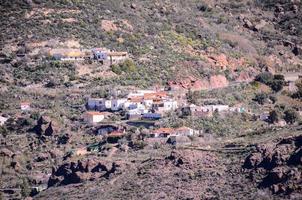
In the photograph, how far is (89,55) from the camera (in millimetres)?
84375

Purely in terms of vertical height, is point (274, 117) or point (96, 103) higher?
point (96, 103)

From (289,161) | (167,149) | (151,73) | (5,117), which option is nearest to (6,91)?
(5,117)

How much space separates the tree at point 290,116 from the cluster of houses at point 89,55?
12.6 m

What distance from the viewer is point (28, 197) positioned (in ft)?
217

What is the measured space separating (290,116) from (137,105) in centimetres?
854

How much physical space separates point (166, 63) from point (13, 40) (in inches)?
390

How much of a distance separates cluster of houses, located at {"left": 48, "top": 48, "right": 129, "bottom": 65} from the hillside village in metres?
0.09

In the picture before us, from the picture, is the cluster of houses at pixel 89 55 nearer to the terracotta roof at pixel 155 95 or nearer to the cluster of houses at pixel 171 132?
the terracotta roof at pixel 155 95

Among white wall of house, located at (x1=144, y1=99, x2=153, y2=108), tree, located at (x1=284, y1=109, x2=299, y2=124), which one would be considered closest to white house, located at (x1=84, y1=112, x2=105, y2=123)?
white wall of house, located at (x1=144, y1=99, x2=153, y2=108)

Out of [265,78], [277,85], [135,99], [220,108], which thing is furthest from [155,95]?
[265,78]

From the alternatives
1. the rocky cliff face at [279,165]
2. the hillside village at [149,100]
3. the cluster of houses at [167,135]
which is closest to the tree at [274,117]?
the hillside village at [149,100]

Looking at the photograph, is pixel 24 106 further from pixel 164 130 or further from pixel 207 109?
pixel 207 109

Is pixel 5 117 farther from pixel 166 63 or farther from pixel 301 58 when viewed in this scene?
pixel 301 58

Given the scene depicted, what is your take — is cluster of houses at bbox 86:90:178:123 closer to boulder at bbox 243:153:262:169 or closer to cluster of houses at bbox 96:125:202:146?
cluster of houses at bbox 96:125:202:146
